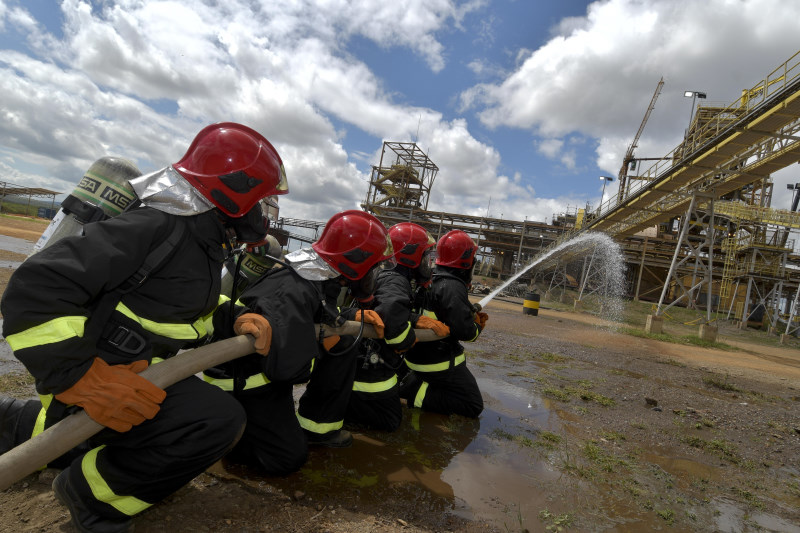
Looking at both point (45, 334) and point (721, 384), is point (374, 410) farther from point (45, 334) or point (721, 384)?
point (721, 384)

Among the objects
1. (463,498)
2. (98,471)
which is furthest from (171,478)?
(463,498)

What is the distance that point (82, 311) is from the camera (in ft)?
5.39

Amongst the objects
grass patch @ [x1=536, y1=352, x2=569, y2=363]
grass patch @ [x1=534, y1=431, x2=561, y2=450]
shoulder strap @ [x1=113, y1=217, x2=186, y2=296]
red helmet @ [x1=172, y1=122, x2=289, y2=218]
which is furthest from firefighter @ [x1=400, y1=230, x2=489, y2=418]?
grass patch @ [x1=536, y1=352, x2=569, y2=363]

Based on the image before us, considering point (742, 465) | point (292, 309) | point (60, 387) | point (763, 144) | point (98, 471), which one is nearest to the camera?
point (60, 387)

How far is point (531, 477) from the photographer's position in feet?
9.47

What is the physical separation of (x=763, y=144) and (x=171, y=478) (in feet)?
49.0

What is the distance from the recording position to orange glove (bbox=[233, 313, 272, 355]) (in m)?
2.24

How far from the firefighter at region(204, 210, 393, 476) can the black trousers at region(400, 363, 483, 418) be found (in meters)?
1.12

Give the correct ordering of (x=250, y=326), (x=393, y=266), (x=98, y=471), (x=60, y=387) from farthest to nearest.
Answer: (x=393, y=266)
(x=250, y=326)
(x=98, y=471)
(x=60, y=387)

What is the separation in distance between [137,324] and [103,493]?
0.70 metres

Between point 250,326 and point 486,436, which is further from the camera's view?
point 486,436

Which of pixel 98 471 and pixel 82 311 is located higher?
pixel 82 311

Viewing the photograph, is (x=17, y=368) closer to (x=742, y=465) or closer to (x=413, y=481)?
(x=413, y=481)

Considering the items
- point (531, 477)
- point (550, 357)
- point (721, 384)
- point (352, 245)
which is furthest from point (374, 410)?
point (721, 384)
